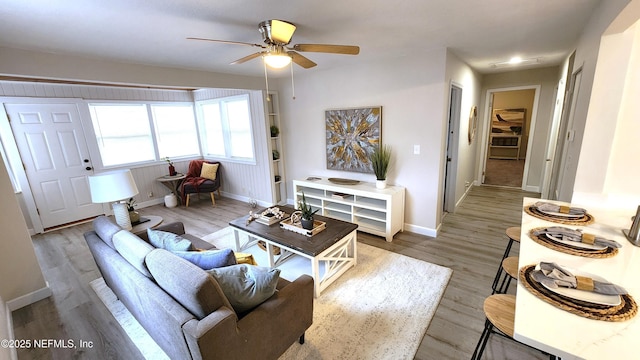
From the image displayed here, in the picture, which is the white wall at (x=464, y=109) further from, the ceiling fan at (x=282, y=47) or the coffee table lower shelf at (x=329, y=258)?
the coffee table lower shelf at (x=329, y=258)

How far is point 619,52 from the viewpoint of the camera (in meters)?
1.71

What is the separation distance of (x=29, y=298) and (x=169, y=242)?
1827 mm

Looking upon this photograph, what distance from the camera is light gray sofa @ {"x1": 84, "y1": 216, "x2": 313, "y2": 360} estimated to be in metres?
1.25

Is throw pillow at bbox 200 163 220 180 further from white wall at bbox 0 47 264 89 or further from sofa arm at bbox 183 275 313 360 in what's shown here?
sofa arm at bbox 183 275 313 360

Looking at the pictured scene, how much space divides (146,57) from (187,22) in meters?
1.27

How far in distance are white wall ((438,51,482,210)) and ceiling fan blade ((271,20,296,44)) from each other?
2122 millimetres

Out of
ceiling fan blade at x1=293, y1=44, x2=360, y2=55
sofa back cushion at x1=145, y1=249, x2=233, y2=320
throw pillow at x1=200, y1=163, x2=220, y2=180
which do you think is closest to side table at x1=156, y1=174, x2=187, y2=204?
throw pillow at x1=200, y1=163, x2=220, y2=180

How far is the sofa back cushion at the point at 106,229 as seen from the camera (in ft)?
6.66

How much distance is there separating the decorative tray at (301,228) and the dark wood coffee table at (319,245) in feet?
0.11

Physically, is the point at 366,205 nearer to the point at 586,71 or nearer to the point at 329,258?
the point at 329,258

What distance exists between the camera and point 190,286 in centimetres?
129

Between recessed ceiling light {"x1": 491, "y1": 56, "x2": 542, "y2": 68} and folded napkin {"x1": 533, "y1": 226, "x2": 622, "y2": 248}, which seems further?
recessed ceiling light {"x1": 491, "y1": 56, "x2": 542, "y2": 68}

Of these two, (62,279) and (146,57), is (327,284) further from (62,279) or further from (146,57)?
(146,57)

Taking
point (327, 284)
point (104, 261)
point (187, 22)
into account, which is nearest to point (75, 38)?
point (187, 22)
